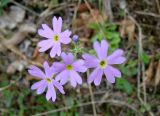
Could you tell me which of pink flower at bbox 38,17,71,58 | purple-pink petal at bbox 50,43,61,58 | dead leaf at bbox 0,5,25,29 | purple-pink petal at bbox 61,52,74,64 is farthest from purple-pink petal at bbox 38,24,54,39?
dead leaf at bbox 0,5,25,29

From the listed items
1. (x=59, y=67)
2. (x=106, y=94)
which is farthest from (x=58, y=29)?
(x=106, y=94)

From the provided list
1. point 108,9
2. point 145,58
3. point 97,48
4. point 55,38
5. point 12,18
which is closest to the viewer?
point 97,48

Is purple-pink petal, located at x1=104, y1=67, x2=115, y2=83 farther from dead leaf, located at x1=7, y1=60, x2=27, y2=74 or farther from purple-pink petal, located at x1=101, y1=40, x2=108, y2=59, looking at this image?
dead leaf, located at x1=7, y1=60, x2=27, y2=74

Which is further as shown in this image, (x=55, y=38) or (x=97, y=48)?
(x=55, y=38)

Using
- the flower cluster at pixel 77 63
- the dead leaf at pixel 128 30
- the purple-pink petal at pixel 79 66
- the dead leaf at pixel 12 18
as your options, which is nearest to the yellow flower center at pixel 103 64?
the flower cluster at pixel 77 63

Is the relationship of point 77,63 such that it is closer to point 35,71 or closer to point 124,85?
point 35,71

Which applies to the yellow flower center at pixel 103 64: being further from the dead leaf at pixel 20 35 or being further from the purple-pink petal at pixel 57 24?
the dead leaf at pixel 20 35

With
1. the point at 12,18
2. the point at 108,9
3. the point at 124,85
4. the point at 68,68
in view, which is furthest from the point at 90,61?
the point at 12,18
